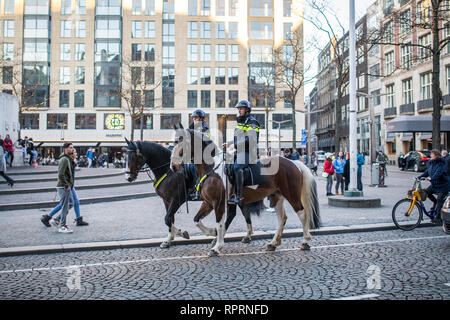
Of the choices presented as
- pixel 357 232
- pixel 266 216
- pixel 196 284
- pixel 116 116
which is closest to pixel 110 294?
pixel 196 284

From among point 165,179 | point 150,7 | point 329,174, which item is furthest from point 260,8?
point 165,179

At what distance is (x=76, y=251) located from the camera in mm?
7332

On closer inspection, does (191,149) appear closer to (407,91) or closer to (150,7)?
(407,91)

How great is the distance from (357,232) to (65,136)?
192 ft

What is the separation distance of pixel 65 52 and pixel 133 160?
59692 millimetres

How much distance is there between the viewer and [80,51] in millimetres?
59781

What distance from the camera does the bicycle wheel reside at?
29.6 feet

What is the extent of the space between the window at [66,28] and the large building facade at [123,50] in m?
0.15

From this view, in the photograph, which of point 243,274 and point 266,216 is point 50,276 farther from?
point 266,216

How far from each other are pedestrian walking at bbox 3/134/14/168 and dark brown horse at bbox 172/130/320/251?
18.2 m

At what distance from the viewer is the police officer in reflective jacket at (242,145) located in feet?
22.7
